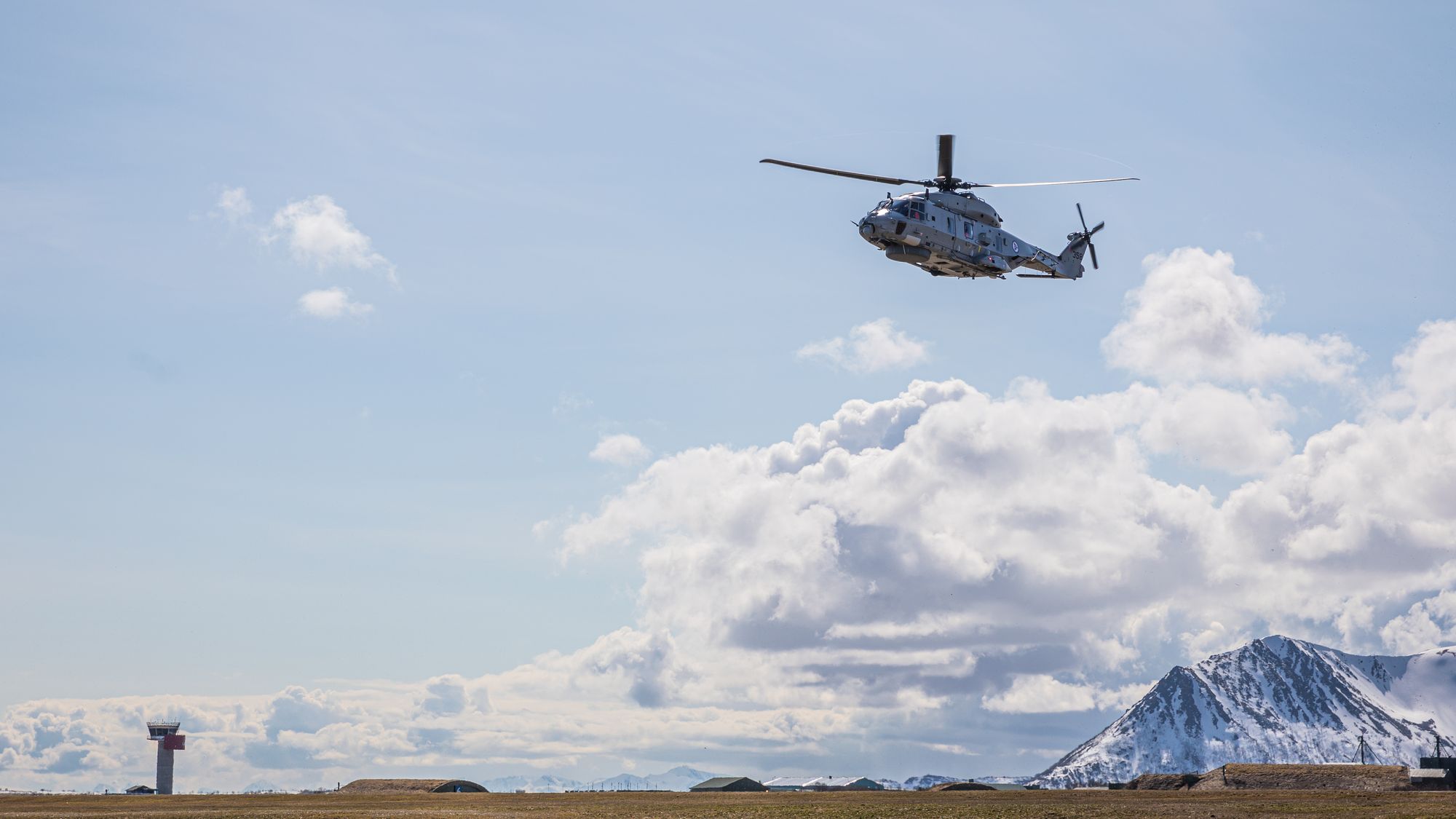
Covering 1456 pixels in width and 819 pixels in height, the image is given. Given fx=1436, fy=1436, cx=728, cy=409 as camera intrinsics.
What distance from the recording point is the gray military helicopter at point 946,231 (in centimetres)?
10312

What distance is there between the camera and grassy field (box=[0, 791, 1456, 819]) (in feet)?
341

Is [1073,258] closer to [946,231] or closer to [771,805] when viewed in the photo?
[946,231]

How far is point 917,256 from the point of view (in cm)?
10544

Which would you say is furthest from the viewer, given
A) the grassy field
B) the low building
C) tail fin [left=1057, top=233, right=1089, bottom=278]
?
the low building

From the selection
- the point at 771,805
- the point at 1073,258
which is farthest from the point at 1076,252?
the point at 771,805

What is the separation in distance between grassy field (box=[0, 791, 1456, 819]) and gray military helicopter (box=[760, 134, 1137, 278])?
3982 centimetres

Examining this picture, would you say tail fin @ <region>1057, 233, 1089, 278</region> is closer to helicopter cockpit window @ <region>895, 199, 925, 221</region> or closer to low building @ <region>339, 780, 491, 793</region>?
helicopter cockpit window @ <region>895, 199, 925, 221</region>

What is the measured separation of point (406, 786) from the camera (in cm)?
18412

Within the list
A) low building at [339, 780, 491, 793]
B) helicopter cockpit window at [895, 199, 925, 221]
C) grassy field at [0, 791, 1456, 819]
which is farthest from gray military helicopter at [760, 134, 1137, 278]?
low building at [339, 780, 491, 793]

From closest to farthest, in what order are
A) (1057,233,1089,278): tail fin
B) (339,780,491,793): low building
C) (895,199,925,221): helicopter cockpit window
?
(895,199,925,221): helicopter cockpit window
(1057,233,1089,278): tail fin
(339,780,491,793): low building

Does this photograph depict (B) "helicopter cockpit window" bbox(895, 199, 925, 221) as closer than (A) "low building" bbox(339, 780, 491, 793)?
Yes

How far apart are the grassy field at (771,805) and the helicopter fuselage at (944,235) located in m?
39.8

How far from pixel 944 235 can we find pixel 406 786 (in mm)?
115006

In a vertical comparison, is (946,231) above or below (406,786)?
above
